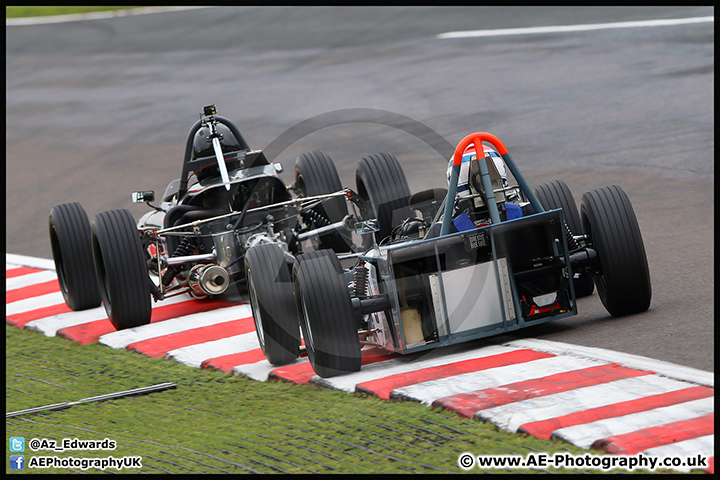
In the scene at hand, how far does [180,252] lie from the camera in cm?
1021

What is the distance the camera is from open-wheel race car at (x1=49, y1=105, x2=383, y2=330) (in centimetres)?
943

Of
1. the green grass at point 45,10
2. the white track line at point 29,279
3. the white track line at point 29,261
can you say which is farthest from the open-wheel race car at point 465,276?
the green grass at point 45,10

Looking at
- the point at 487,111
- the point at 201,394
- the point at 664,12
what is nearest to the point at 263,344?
the point at 201,394

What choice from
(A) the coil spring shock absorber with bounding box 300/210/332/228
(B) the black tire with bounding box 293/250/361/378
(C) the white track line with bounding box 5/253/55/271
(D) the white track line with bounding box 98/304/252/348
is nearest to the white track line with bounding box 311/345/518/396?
(B) the black tire with bounding box 293/250/361/378

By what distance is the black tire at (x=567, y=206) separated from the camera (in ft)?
28.0

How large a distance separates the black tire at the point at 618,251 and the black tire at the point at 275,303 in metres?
2.41

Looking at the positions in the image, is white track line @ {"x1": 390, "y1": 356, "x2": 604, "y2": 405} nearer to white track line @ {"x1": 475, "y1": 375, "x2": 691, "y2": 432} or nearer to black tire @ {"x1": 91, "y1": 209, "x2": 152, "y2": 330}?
white track line @ {"x1": 475, "y1": 375, "x2": 691, "y2": 432}

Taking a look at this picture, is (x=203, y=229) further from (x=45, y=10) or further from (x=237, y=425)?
(x=45, y=10)

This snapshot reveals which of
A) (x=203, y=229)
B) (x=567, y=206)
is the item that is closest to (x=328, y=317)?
(x=567, y=206)

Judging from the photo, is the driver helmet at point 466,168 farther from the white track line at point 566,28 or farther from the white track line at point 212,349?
the white track line at point 566,28

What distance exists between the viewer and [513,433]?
5.60m

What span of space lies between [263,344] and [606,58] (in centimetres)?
1440

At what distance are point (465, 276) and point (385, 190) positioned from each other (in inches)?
121

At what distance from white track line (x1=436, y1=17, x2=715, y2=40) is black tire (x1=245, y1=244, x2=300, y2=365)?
55.7ft
